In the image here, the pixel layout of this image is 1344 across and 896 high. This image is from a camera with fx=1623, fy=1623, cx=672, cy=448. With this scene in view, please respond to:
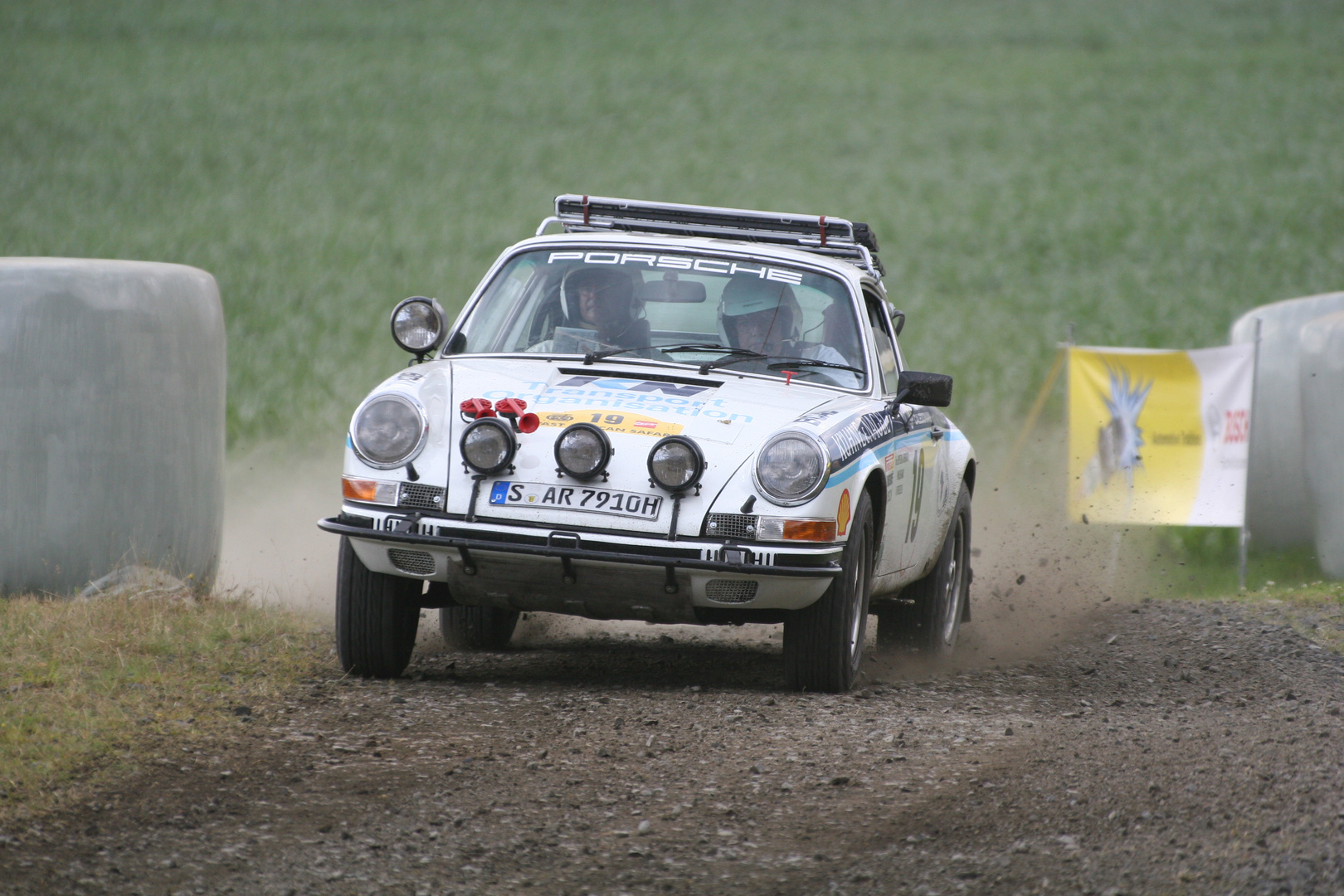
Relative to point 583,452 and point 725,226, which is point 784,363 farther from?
point 725,226

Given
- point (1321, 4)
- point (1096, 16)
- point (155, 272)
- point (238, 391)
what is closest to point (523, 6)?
point (1096, 16)

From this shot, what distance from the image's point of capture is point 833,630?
6223 mm

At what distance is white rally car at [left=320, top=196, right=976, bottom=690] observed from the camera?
5.86 meters

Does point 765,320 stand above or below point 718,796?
above

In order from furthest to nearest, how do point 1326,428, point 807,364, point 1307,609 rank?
point 1326,428 → point 1307,609 → point 807,364

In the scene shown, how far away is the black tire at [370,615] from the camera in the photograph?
6.28 m

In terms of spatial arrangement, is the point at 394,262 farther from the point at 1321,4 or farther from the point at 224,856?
the point at 1321,4

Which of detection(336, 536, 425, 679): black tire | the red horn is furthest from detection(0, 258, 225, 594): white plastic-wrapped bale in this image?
the red horn

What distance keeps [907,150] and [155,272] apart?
26.6 meters

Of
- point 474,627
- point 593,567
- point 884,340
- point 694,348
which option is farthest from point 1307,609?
point 593,567

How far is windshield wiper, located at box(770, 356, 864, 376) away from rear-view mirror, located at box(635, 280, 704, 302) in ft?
1.58

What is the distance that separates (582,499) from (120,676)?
185cm

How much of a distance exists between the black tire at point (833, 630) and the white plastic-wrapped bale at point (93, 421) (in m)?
3.43

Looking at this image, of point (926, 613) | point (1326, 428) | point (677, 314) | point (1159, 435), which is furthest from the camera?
point (1159, 435)
